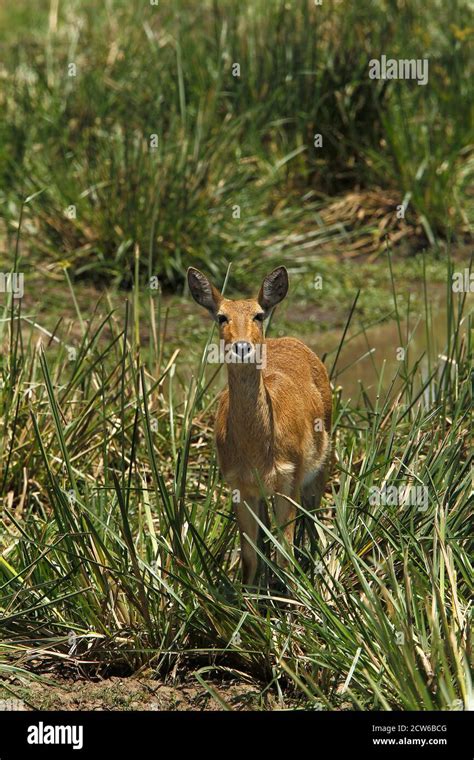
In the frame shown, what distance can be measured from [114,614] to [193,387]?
181cm

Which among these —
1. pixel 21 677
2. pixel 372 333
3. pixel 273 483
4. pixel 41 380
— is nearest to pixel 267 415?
pixel 273 483

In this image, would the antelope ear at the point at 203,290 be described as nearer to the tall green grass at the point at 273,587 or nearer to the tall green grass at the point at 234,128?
the tall green grass at the point at 273,587

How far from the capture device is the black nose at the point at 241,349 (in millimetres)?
4465

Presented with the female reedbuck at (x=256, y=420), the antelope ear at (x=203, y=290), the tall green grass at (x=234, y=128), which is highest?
the tall green grass at (x=234, y=128)

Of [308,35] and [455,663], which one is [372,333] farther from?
[455,663]

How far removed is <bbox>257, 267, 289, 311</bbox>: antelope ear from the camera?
4742 mm

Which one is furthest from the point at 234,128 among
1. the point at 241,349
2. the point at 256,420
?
the point at 241,349

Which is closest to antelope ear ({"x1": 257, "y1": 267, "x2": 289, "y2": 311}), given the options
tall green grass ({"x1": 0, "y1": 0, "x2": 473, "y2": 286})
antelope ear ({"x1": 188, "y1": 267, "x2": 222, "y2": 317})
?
antelope ear ({"x1": 188, "y1": 267, "x2": 222, "y2": 317})

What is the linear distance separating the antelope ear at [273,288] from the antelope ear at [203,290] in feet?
0.54

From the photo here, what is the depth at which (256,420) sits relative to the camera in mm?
4809

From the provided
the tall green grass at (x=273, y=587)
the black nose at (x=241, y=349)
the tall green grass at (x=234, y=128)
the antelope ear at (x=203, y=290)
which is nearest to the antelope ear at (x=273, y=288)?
the antelope ear at (x=203, y=290)

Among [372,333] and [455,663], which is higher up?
[372,333]

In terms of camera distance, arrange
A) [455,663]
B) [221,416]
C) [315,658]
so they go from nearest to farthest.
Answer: [455,663]
[315,658]
[221,416]

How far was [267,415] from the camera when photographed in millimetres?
4867
